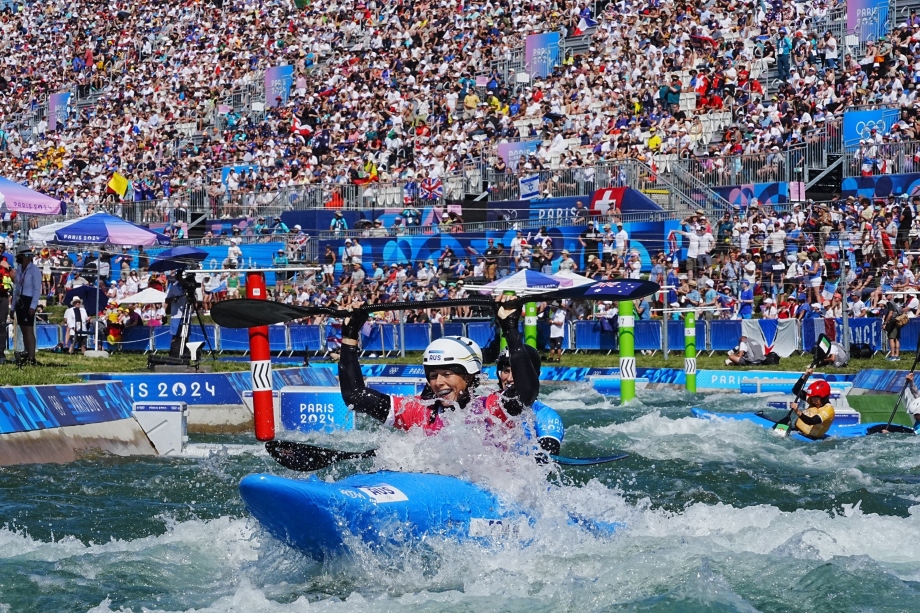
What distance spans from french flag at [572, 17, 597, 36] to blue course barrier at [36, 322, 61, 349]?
590 inches

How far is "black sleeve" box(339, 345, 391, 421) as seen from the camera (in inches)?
306

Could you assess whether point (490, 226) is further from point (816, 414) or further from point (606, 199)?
point (816, 414)

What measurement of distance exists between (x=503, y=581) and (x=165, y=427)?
6823mm

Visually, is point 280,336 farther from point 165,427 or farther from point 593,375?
point 165,427

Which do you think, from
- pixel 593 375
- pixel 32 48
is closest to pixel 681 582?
pixel 593 375

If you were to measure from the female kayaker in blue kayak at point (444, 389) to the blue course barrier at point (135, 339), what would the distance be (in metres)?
20.6

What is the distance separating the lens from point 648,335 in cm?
2353

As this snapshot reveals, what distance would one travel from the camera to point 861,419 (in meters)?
15.5

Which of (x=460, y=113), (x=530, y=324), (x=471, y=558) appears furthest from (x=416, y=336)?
(x=471, y=558)

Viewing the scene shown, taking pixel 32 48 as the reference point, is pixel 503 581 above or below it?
A: below

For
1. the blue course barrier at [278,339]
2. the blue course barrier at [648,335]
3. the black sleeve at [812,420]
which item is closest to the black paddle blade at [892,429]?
the black sleeve at [812,420]

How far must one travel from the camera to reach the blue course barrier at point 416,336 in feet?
83.6

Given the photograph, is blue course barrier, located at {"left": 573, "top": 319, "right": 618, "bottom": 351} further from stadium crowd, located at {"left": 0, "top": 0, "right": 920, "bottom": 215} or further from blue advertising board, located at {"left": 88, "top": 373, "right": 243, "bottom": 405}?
blue advertising board, located at {"left": 88, "top": 373, "right": 243, "bottom": 405}

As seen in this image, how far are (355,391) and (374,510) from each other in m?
1.36
